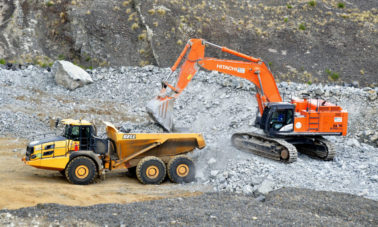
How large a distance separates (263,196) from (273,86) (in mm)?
4873

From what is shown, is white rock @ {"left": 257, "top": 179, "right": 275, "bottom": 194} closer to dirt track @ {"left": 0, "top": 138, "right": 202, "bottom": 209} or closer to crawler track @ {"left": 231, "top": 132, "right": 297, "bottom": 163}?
dirt track @ {"left": 0, "top": 138, "right": 202, "bottom": 209}

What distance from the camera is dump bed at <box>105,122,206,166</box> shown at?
12070 millimetres

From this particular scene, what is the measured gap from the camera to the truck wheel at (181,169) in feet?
39.5

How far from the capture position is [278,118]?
14.0 m

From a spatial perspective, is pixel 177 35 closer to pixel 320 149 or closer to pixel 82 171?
pixel 320 149

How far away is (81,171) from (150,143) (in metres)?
1.99

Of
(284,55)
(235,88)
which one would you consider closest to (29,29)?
(235,88)

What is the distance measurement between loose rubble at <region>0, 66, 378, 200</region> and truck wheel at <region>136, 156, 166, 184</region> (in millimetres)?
1137

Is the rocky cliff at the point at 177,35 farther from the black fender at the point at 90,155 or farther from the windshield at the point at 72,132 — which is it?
the black fender at the point at 90,155

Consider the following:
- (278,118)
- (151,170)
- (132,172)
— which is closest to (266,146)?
(278,118)

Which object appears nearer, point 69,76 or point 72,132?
point 72,132

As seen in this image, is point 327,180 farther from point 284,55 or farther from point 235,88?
point 284,55

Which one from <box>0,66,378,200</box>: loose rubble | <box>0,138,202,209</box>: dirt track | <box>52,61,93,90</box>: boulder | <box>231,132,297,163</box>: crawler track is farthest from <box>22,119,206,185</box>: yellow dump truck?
<box>52,61,93,90</box>: boulder

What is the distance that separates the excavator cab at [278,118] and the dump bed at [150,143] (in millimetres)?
2632
